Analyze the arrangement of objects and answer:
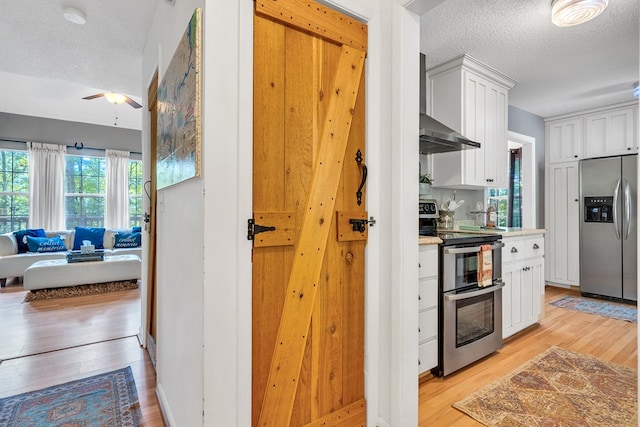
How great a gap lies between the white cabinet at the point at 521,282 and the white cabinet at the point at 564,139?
2309 mm

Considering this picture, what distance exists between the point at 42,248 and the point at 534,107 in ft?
26.1

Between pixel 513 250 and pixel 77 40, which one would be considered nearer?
pixel 77 40

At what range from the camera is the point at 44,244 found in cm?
534

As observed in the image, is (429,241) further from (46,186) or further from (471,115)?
(46,186)

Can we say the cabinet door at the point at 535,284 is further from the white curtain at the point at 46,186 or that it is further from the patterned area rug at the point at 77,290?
the white curtain at the point at 46,186

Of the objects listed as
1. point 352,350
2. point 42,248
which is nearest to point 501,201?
point 352,350

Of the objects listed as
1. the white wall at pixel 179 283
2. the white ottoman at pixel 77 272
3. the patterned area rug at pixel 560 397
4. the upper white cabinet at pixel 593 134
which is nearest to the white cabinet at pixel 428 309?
the patterned area rug at pixel 560 397

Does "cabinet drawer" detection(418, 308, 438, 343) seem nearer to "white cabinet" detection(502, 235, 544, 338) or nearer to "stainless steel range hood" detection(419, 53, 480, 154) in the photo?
"white cabinet" detection(502, 235, 544, 338)

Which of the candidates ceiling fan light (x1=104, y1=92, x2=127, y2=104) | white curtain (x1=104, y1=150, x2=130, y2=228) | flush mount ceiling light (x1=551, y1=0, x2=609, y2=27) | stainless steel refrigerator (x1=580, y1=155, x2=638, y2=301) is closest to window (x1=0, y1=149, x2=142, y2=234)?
white curtain (x1=104, y1=150, x2=130, y2=228)

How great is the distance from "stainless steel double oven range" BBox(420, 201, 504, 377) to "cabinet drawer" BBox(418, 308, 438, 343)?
0.04m

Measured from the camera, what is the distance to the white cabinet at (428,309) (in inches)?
83.3

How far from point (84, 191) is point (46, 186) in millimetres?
609

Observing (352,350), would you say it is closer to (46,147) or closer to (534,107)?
(534,107)

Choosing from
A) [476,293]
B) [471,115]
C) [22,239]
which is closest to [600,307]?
[476,293]
